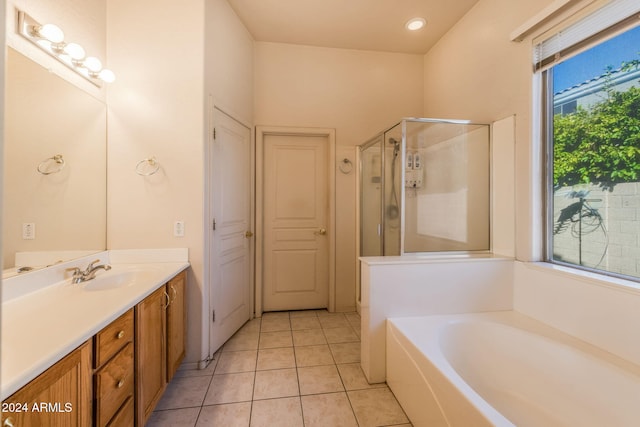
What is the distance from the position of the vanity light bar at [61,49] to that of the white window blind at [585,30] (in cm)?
278

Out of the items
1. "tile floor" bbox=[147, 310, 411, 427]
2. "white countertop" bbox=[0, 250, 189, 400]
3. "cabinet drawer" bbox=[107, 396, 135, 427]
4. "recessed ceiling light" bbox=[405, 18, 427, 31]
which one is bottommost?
"tile floor" bbox=[147, 310, 411, 427]

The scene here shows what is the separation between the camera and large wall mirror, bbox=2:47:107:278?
1.33m

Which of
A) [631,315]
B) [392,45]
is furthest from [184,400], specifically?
[392,45]

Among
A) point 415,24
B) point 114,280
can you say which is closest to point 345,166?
point 415,24

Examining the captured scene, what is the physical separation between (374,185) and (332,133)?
74 cm

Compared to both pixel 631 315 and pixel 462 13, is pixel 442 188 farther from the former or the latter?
pixel 462 13

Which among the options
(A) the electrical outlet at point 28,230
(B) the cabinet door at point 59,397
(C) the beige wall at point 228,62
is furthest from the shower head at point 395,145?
(A) the electrical outlet at point 28,230

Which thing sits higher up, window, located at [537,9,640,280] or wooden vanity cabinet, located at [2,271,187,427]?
window, located at [537,9,640,280]

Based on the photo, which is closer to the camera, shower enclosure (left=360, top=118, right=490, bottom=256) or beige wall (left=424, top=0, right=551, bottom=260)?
beige wall (left=424, top=0, right=551, bottom=260)

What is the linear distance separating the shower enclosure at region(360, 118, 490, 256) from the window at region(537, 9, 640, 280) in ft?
1.54

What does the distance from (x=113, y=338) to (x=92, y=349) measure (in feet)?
0.42

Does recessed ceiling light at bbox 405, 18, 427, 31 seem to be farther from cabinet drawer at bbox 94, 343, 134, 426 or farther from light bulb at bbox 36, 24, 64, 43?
cabinet drawer at bbox 94, 343, 134, 426

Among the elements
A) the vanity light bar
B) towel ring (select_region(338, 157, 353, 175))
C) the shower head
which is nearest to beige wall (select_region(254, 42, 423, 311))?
towel ring (select_region(338, 157, 353, 175))

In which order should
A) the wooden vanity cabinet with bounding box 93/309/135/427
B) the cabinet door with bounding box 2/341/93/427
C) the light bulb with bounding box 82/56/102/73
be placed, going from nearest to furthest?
1. the cabinet door with bounding box 2/341/93/427
2. the wooden vanity cabinet with bounding box 93/309/135/427
3. the light bulb with bounding box 82/56/102/73
